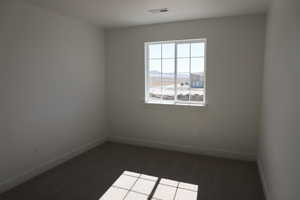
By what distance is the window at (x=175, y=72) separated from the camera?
369 centimetres

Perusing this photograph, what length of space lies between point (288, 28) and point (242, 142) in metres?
2.31

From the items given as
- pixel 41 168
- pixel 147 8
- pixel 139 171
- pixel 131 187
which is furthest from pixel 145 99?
pixel 41 168

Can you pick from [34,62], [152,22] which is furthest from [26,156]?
[152,22]

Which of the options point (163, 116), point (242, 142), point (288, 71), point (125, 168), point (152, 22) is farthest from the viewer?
point (163, 116)

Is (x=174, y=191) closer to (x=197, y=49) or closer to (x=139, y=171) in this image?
(x=139, y=171)

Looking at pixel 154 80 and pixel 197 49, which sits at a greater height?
pixel 197 49

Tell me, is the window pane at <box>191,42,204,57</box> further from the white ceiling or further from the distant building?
the white ceiling

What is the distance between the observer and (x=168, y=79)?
3.94 m

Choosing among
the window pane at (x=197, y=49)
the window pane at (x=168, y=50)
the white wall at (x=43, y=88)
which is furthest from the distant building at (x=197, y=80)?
the white wall at (x=43, y=88)

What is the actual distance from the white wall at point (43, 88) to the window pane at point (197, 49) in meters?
1.92

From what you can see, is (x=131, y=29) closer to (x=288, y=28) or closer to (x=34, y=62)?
(x=34, y=62)

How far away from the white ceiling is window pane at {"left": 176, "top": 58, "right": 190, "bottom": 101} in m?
0.79

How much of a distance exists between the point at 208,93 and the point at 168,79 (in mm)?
836

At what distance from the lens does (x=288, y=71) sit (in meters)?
1.58
